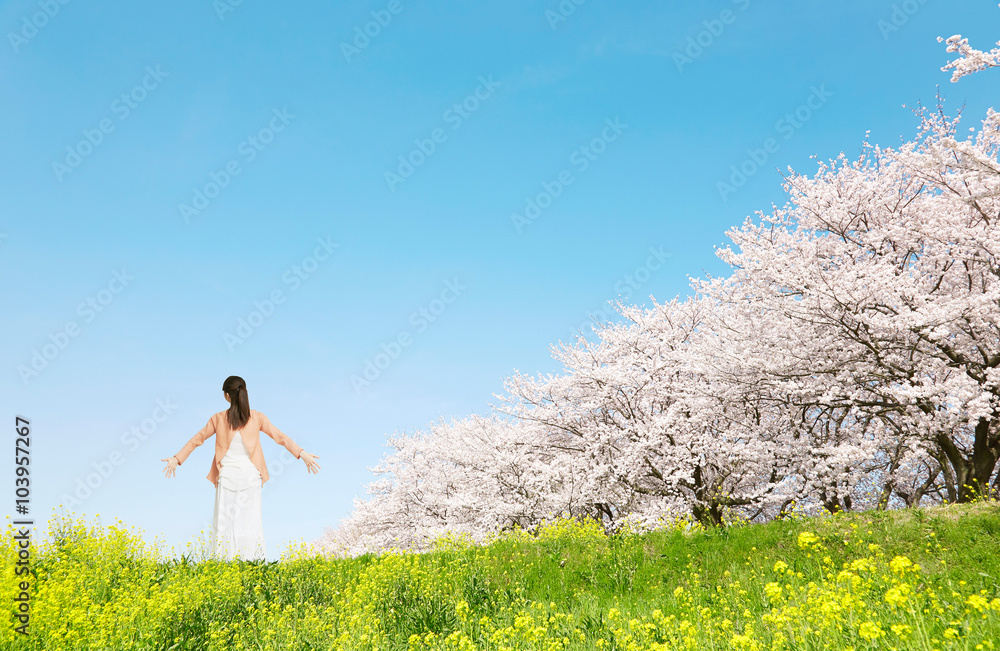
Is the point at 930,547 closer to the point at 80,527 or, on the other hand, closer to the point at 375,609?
the point at 375,609

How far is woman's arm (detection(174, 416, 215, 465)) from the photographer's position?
10.7 m

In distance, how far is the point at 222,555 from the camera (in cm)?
1054

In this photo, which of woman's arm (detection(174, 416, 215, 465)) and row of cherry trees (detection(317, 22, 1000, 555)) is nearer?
woman's arm (detection(174, 416, 215, 465))

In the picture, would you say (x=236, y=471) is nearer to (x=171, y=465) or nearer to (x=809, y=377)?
(x=171, y=465)

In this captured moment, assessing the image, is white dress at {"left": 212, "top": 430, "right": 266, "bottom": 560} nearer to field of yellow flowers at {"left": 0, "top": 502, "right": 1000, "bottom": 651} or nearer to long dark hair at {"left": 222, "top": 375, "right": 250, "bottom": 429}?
long dark hair at {"left": 222, "top": 375, "right": 250, "bottom": 429}

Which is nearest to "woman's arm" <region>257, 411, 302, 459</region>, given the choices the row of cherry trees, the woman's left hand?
the woman's left hand

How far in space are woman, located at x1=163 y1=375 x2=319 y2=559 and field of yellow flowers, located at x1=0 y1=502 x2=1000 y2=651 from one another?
63cm

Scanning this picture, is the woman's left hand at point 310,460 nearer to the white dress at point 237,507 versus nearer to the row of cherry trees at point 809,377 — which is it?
the white dress at point 237,507

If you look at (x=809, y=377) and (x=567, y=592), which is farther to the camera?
(x=809, y=377)

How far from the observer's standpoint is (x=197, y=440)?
10812 millimetres

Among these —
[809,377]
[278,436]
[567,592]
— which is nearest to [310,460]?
[278,436]

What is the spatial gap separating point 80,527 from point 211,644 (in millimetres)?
6000

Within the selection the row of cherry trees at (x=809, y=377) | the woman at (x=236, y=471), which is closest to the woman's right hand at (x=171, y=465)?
the woman at (x=236, y=471)

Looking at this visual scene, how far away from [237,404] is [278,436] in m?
0.93
